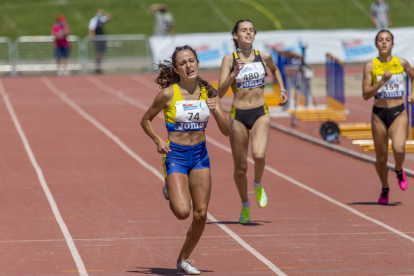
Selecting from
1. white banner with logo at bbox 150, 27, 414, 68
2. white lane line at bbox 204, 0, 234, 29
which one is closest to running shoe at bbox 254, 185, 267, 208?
white banner with logo at bbox 150, 27, 414, 68

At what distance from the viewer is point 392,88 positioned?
35.1ft

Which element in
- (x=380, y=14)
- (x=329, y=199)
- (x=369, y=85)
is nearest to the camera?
(x=369, y=85)

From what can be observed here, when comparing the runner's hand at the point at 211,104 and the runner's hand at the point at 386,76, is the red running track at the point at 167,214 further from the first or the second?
the runner's hand at the point at 386,76

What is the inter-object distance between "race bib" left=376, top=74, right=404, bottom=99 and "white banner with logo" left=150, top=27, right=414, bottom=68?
19202 mm

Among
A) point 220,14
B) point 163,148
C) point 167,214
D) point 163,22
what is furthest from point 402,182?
point 220,14

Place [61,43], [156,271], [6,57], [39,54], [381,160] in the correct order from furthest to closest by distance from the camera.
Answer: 1. [39,54]
2. [6,57]
3. [61,43]
4. [381,160]
5. [156,271]

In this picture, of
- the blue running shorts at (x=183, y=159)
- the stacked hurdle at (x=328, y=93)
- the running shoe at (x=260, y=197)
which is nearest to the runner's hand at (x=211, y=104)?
the blue running shorts at (x=183, y=159)

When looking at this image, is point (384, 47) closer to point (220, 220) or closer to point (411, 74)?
point (411, 74)

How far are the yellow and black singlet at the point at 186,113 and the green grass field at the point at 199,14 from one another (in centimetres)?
3284

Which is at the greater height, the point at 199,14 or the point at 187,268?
the point at 199,14

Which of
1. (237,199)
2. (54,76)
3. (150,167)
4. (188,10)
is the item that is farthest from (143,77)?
(237,199)

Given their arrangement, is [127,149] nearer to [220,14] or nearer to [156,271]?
[156,271]

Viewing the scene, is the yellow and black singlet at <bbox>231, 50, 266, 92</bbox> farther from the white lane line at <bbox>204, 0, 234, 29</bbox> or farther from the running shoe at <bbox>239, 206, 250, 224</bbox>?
the white lane line at <bbox>204, 0, 234, 29</bbox>

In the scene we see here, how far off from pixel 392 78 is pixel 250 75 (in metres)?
2.15
